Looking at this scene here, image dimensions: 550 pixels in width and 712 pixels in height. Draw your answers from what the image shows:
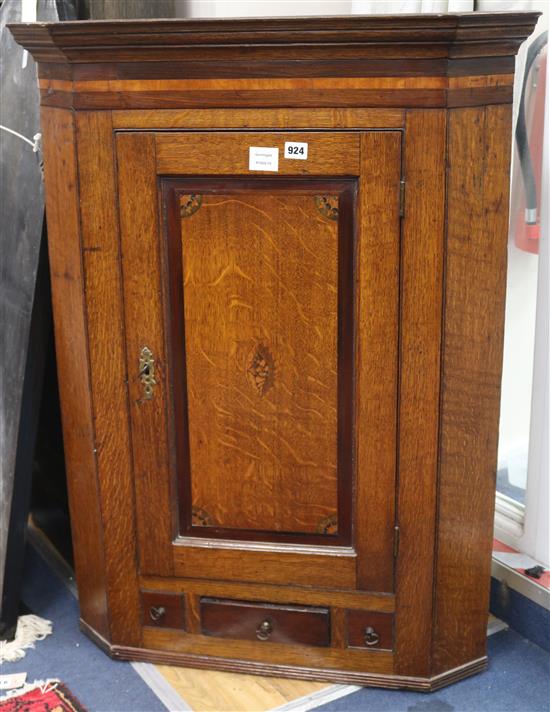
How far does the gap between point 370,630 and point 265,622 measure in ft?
0.74

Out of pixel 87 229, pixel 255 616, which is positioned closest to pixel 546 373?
pixel 255 616

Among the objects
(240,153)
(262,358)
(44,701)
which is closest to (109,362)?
(262,358)

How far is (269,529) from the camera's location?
7.02 ft

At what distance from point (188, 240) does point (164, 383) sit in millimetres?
303

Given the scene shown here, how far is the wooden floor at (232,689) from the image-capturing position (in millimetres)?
2131

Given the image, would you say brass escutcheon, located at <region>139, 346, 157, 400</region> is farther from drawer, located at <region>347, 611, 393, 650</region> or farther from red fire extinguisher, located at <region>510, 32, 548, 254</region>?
red fire extinguisher, located at <region>510, 32, 548, 254</region>

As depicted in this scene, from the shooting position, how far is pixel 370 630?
2.14m

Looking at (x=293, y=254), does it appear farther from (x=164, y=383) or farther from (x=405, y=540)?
(x=405, y=540)

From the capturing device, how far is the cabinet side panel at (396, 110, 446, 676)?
6.06 feet

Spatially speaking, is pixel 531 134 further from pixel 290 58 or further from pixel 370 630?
pixel 370 630

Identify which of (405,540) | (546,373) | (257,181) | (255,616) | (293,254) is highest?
(257,181)

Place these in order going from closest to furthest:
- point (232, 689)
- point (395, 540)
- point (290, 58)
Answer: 1. point (290, 58)
2. point (395, 540)
3. point (232, 689)

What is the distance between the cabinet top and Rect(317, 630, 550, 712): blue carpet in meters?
1.22

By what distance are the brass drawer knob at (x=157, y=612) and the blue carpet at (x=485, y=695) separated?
16.0 inches
